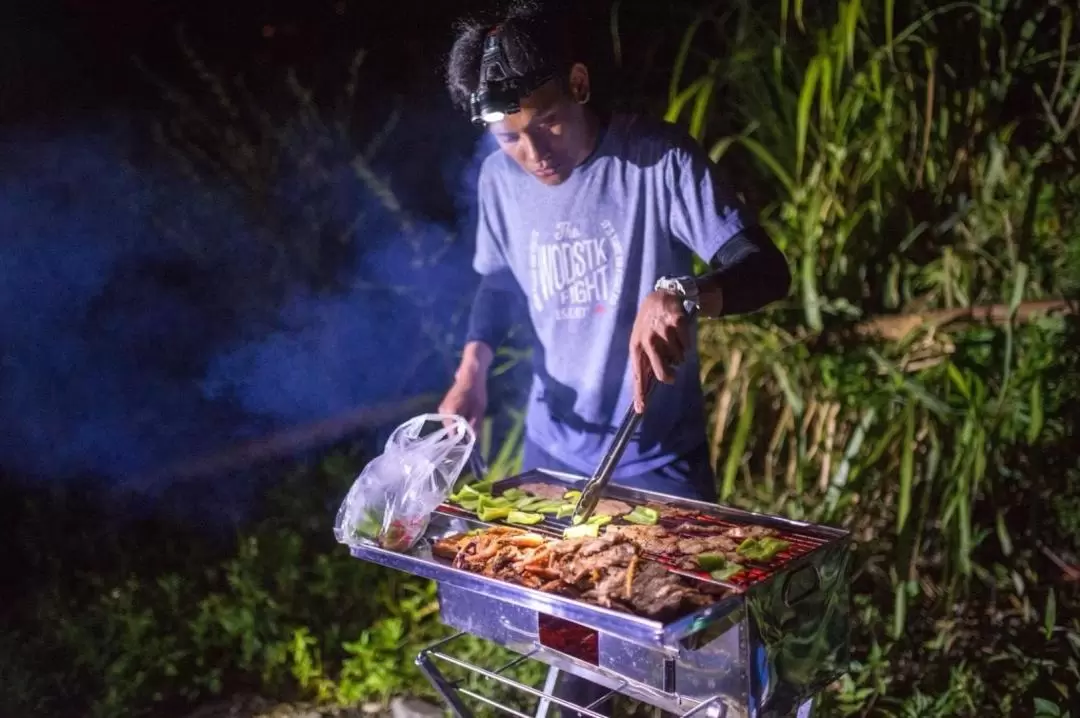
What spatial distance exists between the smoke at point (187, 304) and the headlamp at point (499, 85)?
60 cm

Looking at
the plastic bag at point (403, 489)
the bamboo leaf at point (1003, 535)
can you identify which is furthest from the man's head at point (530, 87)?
the bamboo leaf at point (1003, 535)

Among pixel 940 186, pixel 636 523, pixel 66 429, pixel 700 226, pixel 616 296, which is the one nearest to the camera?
pixel 636 523

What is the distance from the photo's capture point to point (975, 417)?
291 centimetres

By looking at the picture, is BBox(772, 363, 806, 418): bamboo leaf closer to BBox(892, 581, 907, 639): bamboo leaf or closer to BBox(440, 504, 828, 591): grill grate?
BBox(892, 581, 907, 639): bamboo leaf

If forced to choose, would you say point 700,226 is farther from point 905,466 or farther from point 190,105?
point 190,105

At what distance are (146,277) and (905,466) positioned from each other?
2.83 m

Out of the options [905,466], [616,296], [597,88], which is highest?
[597,88]

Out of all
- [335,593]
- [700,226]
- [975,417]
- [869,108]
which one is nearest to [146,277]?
[335,593]

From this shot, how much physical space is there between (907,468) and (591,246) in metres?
1.46

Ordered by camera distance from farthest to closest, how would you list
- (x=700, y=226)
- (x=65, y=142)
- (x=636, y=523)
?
1. (x=65, y=142)
2. (x=700, y=226)
3. (x=636, y=523)

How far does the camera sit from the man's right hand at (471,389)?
239 centimetres

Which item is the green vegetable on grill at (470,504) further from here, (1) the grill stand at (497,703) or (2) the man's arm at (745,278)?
(2) the man's arm at (745,278)

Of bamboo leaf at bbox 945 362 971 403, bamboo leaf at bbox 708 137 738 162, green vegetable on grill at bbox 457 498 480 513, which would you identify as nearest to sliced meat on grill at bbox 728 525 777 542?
green vegetable on grill at bbox 457 498 480 513

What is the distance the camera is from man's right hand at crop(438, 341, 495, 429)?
2.39 metres
